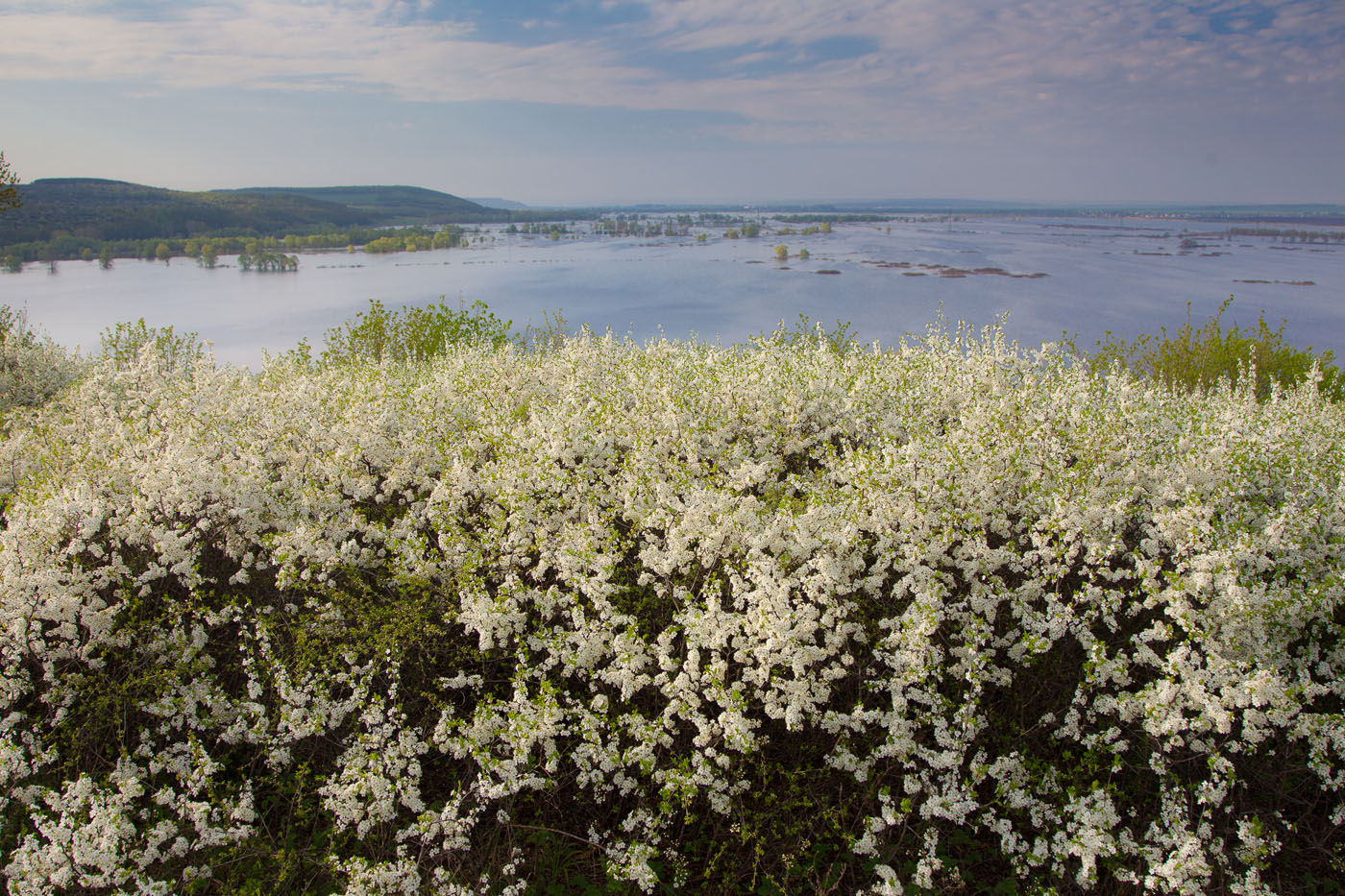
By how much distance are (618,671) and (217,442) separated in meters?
5.39

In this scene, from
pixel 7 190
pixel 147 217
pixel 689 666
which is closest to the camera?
pixel 689 666

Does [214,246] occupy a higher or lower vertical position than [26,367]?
higher

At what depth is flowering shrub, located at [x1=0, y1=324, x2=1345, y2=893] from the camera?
4.33 meters

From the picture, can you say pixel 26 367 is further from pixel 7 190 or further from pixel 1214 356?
pixel 1214 356

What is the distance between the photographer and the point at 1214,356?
17.8 m

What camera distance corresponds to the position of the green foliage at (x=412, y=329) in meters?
18.6

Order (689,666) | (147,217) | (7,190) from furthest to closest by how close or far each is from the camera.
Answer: (147,217)
(7,190)
(689,666)

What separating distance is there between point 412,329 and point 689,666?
1689 centimetres

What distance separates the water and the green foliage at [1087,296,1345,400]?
131cm

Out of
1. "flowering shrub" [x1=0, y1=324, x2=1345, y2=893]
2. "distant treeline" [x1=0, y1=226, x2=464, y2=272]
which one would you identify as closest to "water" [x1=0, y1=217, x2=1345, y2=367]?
"distant treeline" [x1=0, y1=226, x2=464, y2=272]

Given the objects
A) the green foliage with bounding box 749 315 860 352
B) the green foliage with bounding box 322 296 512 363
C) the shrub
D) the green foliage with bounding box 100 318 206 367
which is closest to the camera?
the green foliage with bounding box 749 315 860 352

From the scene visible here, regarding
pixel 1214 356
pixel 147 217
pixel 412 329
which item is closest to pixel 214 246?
pixel 147 217

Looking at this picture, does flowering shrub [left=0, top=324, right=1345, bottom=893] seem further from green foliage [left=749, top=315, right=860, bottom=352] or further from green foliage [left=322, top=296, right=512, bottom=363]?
green foliage [left=322, top=296, right=512, bottom=363]

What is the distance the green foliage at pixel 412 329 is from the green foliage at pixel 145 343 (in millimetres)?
3557
